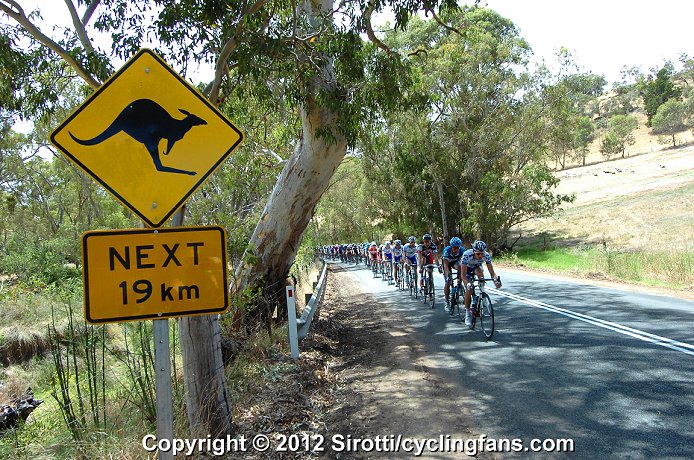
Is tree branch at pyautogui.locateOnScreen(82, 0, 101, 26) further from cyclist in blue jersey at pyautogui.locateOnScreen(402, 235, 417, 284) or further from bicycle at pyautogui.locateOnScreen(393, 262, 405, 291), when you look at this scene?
bicycle at pyautogui.locateOnScreen(393, 262, 405, 291)

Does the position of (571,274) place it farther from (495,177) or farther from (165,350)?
(165,350)

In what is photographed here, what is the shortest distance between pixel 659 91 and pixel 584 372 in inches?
4484

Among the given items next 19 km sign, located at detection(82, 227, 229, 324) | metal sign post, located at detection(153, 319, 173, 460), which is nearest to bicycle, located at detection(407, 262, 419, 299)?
next 19 km sign, located at detection(82, 227, 229, 324)

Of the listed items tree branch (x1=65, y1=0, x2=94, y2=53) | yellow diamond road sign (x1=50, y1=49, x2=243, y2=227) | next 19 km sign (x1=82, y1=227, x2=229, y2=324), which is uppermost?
tree branch (x1=65, y1=0, x2=94, y2=53)

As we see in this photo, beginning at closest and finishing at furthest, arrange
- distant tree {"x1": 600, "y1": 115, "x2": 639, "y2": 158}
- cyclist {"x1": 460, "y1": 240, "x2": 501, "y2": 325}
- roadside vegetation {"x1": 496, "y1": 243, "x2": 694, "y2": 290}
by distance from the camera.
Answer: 1. cyclist {"x1": 460, "y1": 240, "x2": 501, "y2": 325}
2. roadside vegetation {"x1": 496, "y1": 243, "x2": 694, "y2": 290}
3. distant tree {"x1": 600, "y1": 115, "x2": 639, "y2": 158}

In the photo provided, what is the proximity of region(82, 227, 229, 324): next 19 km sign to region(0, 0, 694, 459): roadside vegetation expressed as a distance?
53.6 inches

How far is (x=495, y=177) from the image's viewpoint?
33594mm

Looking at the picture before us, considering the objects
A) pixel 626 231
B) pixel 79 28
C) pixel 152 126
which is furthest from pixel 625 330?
pixel 626 231

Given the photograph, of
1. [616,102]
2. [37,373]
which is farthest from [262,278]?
[616,102]

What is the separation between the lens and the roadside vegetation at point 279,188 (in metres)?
6.18

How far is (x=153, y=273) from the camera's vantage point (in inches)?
120

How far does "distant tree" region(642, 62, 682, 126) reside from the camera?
3829 inches

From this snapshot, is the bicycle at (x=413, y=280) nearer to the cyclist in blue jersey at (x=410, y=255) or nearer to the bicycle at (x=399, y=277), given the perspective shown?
the cyclist in blue jersey at (x=410, y=255)

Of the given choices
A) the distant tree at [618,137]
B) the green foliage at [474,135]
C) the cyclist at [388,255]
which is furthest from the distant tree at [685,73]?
the cyclist at [388,255]
